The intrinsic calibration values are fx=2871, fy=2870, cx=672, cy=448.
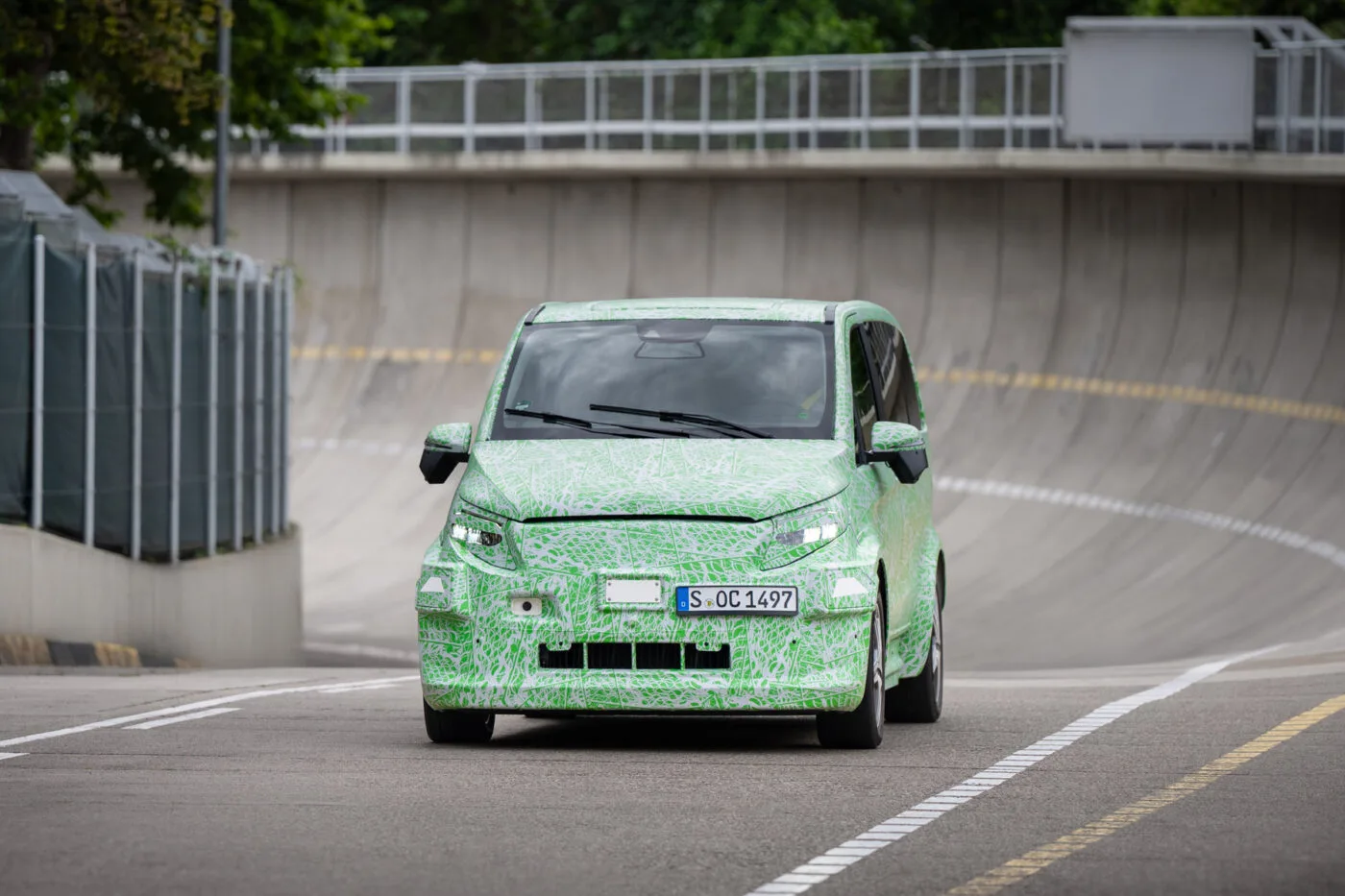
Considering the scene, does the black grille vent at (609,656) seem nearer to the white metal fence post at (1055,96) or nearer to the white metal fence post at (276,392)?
the white metal fence post at (276,392)

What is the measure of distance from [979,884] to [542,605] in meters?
3.65

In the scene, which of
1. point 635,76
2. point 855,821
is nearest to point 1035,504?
point 635,76

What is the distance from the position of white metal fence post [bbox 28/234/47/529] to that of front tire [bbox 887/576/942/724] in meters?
9.32

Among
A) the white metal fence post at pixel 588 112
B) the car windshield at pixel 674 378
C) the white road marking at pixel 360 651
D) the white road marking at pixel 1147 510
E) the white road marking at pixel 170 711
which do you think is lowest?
the white road marking at pixel 360 651

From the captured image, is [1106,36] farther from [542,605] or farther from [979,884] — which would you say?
[979,884]

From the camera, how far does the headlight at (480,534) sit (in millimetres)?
11289

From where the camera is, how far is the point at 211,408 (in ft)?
82.8

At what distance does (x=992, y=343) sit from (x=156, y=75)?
18.8 meters

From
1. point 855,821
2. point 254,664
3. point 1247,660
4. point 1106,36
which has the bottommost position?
point 254,664

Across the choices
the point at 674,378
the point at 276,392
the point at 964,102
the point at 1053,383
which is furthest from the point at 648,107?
the point at 674,378

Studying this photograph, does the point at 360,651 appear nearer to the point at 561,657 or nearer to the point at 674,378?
the point at 674,378

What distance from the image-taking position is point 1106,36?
1532 inches

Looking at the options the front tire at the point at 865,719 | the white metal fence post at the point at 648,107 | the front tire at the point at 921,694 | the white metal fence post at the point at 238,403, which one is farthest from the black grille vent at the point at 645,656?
the white metal fence post at the point at 648,107

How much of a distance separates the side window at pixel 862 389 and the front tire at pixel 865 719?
92 centimetres
